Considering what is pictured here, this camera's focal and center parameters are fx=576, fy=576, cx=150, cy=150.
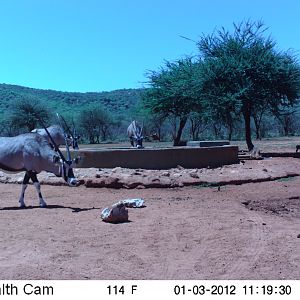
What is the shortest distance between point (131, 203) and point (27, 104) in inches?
1832

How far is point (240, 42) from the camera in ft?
94.9

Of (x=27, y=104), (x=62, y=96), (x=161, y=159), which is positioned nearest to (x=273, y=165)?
(x=161, y=159)

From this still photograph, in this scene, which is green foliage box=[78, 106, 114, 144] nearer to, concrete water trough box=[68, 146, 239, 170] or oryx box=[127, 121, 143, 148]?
oryx box=[127, 121, 143, 148]

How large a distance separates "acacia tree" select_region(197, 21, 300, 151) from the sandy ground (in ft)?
42.6

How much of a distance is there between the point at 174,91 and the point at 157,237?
2253 centimetres

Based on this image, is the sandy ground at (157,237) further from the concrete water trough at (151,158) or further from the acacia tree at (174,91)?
the acacia tree at (174,91)

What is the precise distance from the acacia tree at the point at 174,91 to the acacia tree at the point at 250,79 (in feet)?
5.31

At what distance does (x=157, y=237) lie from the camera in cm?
877

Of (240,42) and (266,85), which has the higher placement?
(240,42)

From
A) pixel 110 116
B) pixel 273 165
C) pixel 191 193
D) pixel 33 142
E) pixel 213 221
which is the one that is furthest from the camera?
pixel 110 116

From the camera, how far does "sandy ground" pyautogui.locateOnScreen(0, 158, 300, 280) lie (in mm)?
6855

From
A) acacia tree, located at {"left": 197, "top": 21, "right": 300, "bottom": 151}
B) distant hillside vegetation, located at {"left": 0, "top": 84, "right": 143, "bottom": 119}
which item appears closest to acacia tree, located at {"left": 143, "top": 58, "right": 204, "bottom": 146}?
acacia tree, located at {"left": 197, "top": 21, "right": 300, "bottom": 151}
